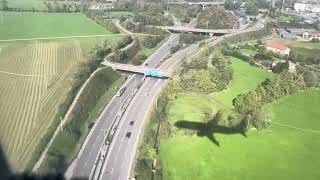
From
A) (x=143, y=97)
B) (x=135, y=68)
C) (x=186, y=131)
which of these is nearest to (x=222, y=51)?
(x=135, y=68)

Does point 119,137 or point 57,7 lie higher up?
point 57,7

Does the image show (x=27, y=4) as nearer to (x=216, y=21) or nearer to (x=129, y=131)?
(x=216, y=21)

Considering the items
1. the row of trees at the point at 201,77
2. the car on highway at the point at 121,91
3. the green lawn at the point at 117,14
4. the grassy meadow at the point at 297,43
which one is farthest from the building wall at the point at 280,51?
the green lawn at the point at 117,14

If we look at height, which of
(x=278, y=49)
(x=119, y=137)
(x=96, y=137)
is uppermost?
(x=96, y=137)

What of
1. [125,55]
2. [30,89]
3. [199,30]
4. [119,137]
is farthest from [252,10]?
[119,137]

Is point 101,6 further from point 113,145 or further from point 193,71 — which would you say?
point 113,145

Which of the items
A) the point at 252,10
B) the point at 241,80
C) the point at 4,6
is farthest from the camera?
the point at 252,10

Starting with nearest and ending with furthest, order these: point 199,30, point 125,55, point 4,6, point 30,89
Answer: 1. point 30,89
2. point 125,55
3. point 4,6
4. point 199,30
